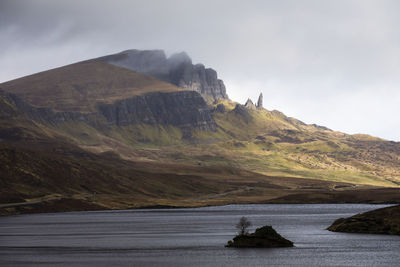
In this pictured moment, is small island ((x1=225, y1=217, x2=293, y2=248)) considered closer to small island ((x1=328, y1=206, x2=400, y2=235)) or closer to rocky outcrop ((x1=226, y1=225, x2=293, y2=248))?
rocky outcrop ((x1=226, y1=225, x2=293, y2=248))

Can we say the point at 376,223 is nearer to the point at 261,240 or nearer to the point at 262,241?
the point at 262,241

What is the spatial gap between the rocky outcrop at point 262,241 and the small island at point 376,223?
27025mm

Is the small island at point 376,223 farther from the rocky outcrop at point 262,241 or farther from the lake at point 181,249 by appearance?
the rocky outcrop at point 262,241

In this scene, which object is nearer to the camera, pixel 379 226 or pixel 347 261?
pixel 347 261

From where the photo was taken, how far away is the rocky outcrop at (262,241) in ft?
335

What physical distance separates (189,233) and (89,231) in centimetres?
2638

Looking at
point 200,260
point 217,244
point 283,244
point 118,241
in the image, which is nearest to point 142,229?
point 118,241

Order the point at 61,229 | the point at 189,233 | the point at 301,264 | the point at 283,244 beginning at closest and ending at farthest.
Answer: the point at 301,264, the point at 283,244, the point at 189,233, the point at 61,229

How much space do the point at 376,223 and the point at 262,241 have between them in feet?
110

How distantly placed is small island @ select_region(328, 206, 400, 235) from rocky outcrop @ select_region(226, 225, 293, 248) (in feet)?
88.7

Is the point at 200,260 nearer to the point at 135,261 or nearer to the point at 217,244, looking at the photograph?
the point at 135,261

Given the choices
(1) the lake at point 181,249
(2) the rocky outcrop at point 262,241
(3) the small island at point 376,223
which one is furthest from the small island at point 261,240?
(3) the small island at point 376,223

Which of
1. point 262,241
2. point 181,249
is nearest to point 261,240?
point 262,241

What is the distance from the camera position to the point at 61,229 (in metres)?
154
